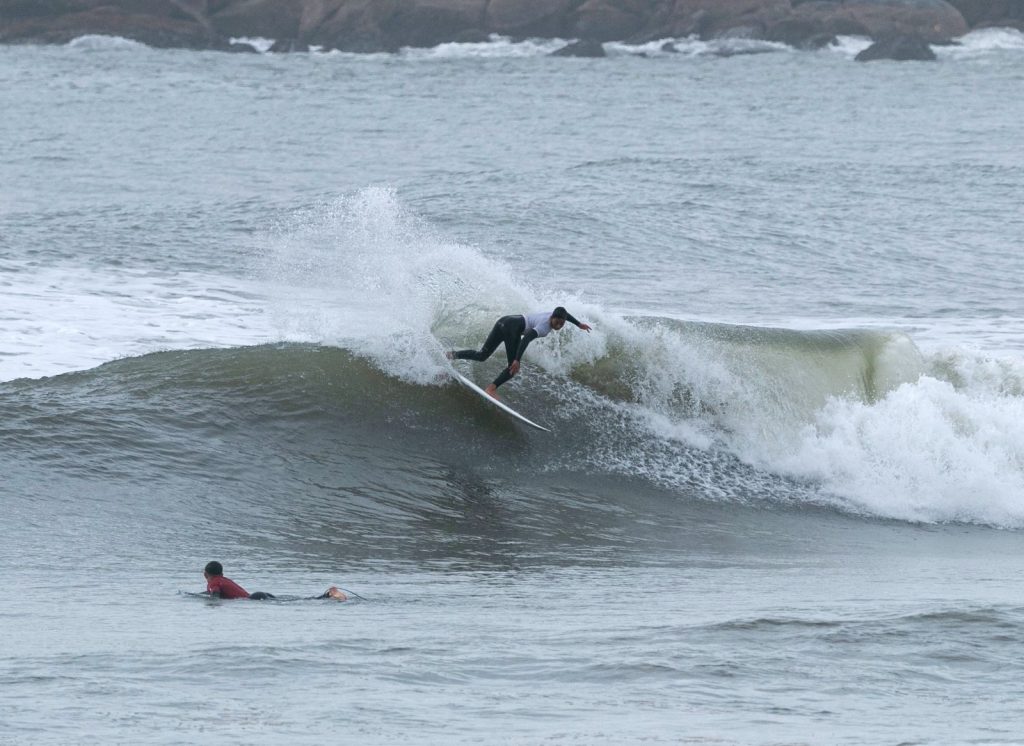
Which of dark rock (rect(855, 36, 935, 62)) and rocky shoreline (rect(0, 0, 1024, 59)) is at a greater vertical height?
rocky shoreline (rect(0, 0, 1024, 59))

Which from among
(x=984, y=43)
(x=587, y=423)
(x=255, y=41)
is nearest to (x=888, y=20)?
(x=984, y=43)

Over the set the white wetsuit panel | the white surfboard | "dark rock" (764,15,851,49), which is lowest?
the white surfboard

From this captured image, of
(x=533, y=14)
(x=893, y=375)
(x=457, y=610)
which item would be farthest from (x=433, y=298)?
(x=533, y=14)

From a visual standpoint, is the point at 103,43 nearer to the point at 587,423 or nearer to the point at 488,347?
the point at 488,347

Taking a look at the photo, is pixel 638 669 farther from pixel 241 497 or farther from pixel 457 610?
pixel 241 497

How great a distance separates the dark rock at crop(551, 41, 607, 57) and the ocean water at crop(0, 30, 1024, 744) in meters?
27.9

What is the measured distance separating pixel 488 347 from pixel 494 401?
49cm

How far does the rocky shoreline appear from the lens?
59.8 metres

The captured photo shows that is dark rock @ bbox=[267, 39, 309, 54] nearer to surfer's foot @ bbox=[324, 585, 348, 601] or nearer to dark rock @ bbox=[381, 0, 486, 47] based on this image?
dark rock @ bbox=[381, 0, 486, 47]

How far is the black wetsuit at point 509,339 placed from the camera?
497 inches

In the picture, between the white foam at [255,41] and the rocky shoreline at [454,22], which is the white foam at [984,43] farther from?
the white foam at [255,41]

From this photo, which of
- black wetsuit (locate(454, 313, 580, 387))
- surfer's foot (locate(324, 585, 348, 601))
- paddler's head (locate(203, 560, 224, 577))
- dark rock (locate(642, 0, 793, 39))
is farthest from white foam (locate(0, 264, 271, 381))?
dark rock (locate(642, 0, 793, 39))

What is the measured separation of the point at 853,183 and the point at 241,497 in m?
23.5

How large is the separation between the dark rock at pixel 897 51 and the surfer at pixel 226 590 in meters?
53.1
